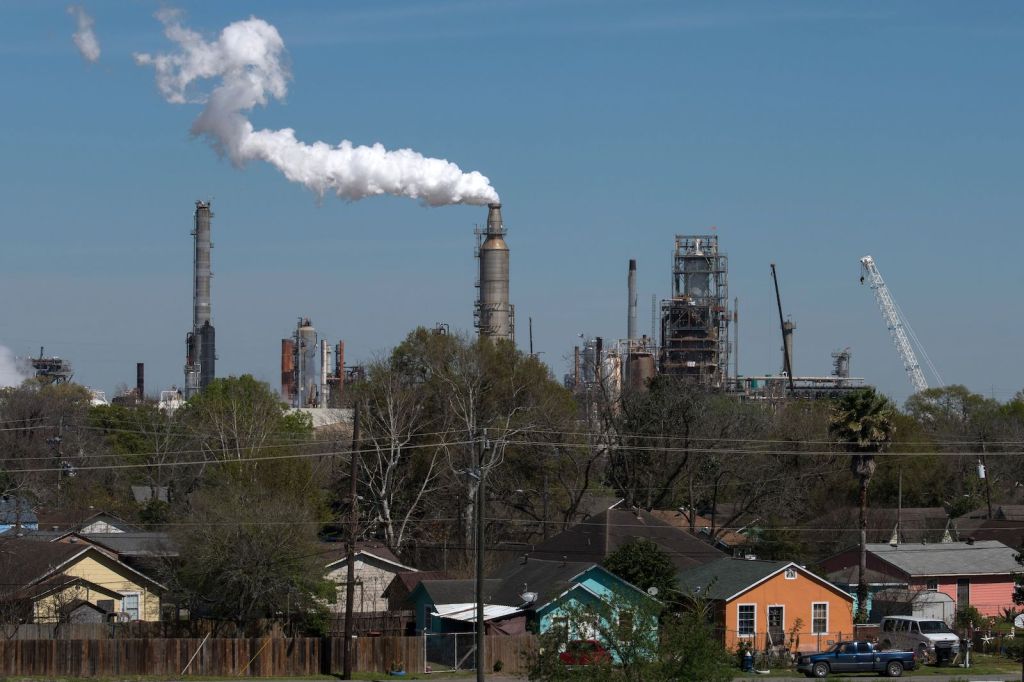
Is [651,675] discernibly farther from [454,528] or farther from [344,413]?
[344,413]

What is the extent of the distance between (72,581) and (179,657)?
9.22 m

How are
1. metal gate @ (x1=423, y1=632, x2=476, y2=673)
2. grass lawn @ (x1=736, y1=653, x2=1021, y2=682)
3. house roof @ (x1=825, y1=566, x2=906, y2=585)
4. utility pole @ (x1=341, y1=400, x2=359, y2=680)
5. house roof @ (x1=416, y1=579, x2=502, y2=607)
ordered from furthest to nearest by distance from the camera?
house roof @ (x1=825, y1=566, x2=906, y2=585), house roof @ (x1=416, y1=579, x2=502, y2=607), metal gate @ (x1=423, y1=632, x2=476, y2=673), grass lawn @ (x1=736, y1=653, x2=1021, y2=682), utility pole @ (x1=341, y1=400, x2=359, y2=680)

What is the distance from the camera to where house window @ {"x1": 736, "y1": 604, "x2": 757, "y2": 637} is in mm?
54188

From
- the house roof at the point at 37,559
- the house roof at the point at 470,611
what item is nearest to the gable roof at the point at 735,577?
the house roof at the point at 470,611

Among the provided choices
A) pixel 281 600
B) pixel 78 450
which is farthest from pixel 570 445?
pixel 78 450

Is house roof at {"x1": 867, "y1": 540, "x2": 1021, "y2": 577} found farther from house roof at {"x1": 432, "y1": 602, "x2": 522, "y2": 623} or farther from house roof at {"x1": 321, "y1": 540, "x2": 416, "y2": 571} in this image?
house roof at {"x1": 321, "y1": 540, "x2": 416, "y2": 571}

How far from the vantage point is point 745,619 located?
5434 centimetres

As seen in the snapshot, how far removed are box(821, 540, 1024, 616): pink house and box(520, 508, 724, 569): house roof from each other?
7.25m

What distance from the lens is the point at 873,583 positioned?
2472 inches

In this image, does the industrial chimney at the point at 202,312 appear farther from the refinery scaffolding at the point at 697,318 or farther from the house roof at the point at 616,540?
the house roof at the point at 616,540

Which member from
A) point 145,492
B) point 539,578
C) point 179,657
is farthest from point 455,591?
point 145,492

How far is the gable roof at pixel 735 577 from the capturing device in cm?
5425

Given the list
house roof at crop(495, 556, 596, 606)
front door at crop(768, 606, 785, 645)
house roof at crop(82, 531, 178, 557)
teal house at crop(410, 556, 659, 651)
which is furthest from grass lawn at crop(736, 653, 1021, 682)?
house roof at crop(82, 531, 178, 557)

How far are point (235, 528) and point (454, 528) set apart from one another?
28798 mm
